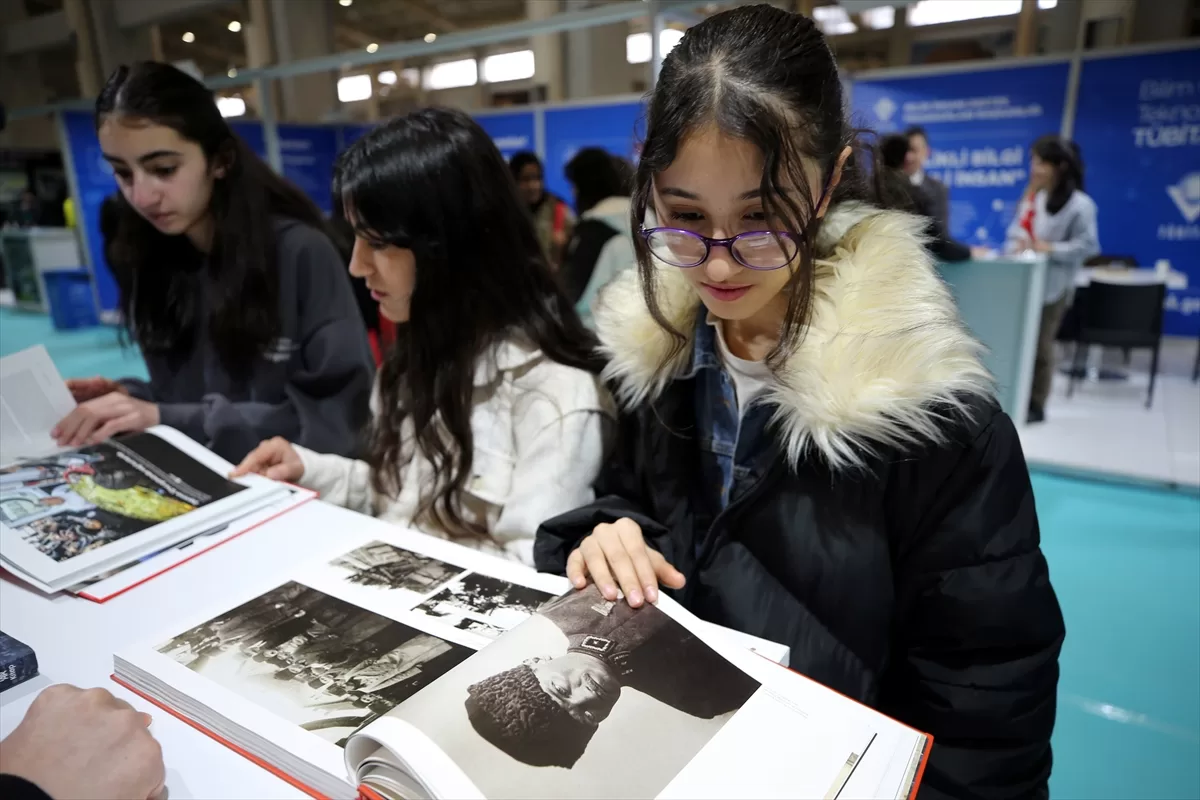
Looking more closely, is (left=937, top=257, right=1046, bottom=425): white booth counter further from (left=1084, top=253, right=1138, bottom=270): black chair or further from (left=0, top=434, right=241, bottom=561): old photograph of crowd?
(left=0, top=434, right=241, bottom=561): old photograph of crowd

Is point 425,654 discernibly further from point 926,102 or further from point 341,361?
point 926,102

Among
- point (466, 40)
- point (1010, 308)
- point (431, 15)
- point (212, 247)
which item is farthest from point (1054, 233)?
point (212, 247)

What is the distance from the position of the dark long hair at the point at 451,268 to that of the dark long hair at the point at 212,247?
0.50m

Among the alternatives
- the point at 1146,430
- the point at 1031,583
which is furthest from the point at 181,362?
the point at 1146,430

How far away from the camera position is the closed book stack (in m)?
0.67

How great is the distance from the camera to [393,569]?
32.7 inches

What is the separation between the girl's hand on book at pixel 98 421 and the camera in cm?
126

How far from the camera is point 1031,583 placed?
29.4 inches

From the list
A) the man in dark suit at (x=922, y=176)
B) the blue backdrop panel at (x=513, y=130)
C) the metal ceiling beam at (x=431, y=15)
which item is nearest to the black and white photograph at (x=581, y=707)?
→ the metal ceiling beam at (x=431, y=15)

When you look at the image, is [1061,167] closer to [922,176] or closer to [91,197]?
[922,176]

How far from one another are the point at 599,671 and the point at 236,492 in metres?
0.73

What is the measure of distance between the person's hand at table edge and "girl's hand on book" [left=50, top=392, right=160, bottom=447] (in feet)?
2.68

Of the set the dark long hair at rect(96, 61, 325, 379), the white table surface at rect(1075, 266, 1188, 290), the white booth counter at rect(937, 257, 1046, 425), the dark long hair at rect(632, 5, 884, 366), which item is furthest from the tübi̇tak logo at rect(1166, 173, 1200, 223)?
the dark long hair at rect(96, 61, 325, 379)

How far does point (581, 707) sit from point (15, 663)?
1.79ft
